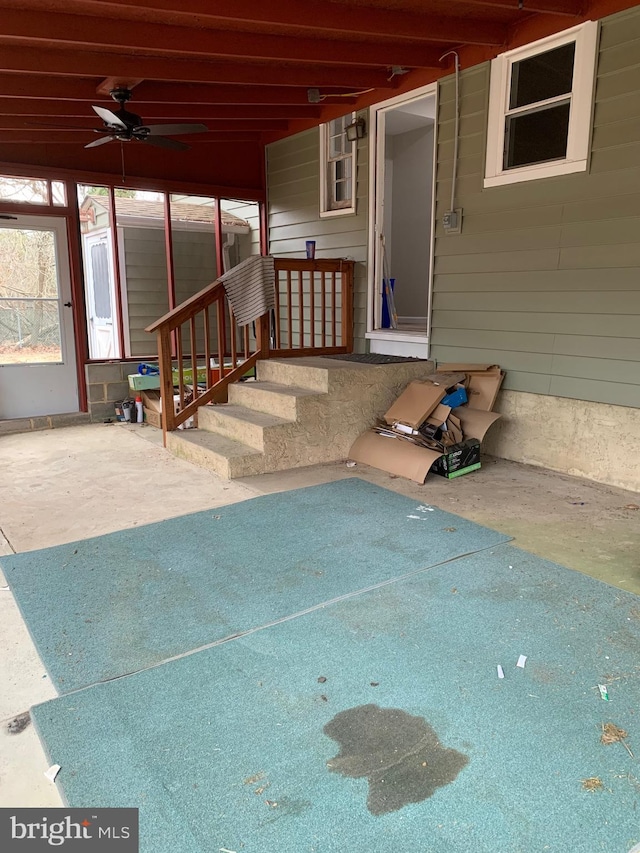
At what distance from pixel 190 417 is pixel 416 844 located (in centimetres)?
445

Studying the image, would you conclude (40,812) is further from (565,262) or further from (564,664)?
(565,262)

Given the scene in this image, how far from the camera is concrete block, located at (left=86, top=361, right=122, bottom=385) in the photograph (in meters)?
6.33

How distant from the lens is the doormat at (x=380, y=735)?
1.46 meters

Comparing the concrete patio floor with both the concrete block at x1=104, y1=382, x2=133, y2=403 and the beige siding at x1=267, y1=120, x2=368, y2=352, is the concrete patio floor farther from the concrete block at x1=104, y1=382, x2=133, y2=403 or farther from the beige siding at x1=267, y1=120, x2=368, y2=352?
the beige siding at x1=267, y1=120, x2=368, y2=352

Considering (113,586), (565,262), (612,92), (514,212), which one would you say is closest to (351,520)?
(113,586)

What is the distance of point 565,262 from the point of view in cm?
419

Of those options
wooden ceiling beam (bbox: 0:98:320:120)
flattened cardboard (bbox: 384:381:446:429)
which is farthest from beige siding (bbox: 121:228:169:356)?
flattened cardboard (bbox: 384:381:446:429)

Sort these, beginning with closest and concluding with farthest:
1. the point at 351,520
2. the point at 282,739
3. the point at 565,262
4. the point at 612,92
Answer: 1. the point at 282,739
2. the point at 351,520
3. the point at 612,92
4. the point at 565,262

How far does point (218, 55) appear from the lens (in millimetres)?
4090

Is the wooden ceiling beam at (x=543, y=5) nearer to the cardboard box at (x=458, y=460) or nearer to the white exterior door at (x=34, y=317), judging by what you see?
the cardboard box at (x=458, y=460)

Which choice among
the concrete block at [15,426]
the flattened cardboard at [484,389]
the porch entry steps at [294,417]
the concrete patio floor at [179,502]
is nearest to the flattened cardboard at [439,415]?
the flattened cardboard at [484,389]

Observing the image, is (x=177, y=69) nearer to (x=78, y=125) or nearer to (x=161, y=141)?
(x=161, y=141)

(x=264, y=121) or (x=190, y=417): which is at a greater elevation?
(x=264, y=121)

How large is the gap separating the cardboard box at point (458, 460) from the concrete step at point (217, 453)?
1.32 meters
